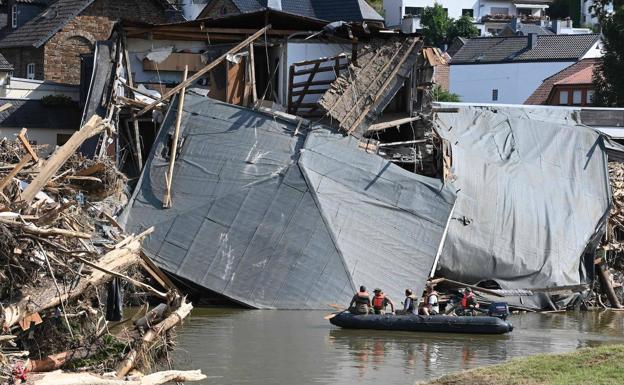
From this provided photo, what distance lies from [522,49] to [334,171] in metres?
48.8

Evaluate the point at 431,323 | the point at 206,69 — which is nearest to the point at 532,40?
the point at 206,69

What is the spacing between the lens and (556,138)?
3981 centimetres

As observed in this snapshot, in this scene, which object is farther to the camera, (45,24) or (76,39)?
(45,24)

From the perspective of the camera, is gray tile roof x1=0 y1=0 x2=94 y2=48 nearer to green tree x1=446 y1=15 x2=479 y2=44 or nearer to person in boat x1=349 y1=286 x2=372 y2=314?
person in boat x1=349 y1=286 x2=372 y2=314

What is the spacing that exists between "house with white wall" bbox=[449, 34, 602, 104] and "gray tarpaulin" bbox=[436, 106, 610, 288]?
40.0m

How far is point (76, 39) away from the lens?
6022 cm

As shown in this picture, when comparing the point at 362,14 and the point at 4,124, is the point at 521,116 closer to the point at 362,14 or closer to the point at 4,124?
the point at 4,124

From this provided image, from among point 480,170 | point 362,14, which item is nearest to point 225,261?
point 480,170

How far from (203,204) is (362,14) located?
32.8 metres

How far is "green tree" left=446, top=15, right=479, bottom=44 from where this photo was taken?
3829 inches

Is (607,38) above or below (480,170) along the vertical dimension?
above

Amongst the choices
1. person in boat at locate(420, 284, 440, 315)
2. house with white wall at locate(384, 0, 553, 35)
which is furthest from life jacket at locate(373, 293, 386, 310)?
house with white wall at locate(384, 0, 553, 35)

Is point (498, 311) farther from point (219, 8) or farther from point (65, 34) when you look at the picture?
point (219, 8)

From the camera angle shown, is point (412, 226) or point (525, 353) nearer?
point (525, 353)
